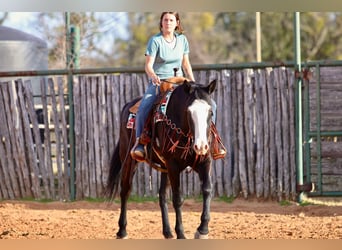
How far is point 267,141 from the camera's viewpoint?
12.5m

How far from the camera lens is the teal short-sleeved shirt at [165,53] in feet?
29.6

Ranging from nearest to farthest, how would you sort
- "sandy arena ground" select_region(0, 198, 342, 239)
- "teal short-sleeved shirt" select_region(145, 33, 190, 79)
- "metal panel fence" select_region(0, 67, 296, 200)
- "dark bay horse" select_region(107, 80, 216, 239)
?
1. "dark bay horse" select_region(107, 80, 216, 239)
2. "teal short-sleeved shirt" select_region(145, 33, 190, 79)
3. "sandy arena ground" select_region(0, 198, 342, 239)
4. "metal panel fence" select_region(0, 67, 296, 200)

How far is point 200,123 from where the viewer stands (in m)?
8.17

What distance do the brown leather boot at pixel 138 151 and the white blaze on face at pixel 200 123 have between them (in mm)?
1141

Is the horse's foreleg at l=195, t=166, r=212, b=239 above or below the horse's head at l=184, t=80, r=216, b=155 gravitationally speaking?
below

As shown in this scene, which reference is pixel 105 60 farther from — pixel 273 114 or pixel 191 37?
pixel 273 114

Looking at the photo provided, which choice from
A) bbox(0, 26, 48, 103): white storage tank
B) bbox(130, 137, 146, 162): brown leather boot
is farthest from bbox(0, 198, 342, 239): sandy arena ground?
bbox(0, 26, 48, 103): white storage tank

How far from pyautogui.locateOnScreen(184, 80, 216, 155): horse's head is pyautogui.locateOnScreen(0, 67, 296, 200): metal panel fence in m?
3.63

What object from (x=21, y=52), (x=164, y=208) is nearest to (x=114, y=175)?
(x=164, y=208)

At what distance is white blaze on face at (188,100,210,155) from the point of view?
809 centimetres

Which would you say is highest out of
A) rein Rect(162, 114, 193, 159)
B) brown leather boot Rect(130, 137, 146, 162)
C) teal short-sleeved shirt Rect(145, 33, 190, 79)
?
teal short-sleeved shirt Rect(145, 33, 190, 79)

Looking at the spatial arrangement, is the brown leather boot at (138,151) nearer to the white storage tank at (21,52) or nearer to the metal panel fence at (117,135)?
the metal panel fence at (117,135)

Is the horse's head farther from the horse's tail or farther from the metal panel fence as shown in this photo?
the metal panel fence

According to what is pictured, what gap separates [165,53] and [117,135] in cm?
408
